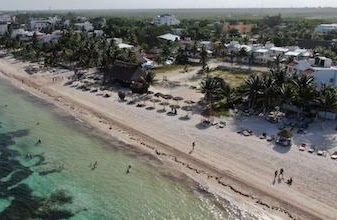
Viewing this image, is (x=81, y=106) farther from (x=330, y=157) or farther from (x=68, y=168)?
(x=330, y=157)

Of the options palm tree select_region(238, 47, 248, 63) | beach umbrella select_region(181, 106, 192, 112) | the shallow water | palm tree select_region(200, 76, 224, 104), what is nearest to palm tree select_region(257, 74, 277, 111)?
palm tree select_region(200, 76, 224, 104)

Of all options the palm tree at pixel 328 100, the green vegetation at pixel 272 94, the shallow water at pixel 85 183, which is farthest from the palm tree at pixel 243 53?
the shallow water at pixel 85 183

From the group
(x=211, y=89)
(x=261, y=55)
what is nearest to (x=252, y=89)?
(x=211, y=89)

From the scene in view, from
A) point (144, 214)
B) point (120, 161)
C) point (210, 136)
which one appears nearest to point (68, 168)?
point (120, 161)

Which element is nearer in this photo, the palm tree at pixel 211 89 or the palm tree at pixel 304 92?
the palm tree at pixel 304 92

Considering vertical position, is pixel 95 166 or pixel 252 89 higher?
pixel 252 89

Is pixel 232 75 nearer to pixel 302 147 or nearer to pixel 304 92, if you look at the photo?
pixel 304 92

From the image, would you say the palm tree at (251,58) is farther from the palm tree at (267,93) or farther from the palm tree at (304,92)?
the palm tree at (304,92)
